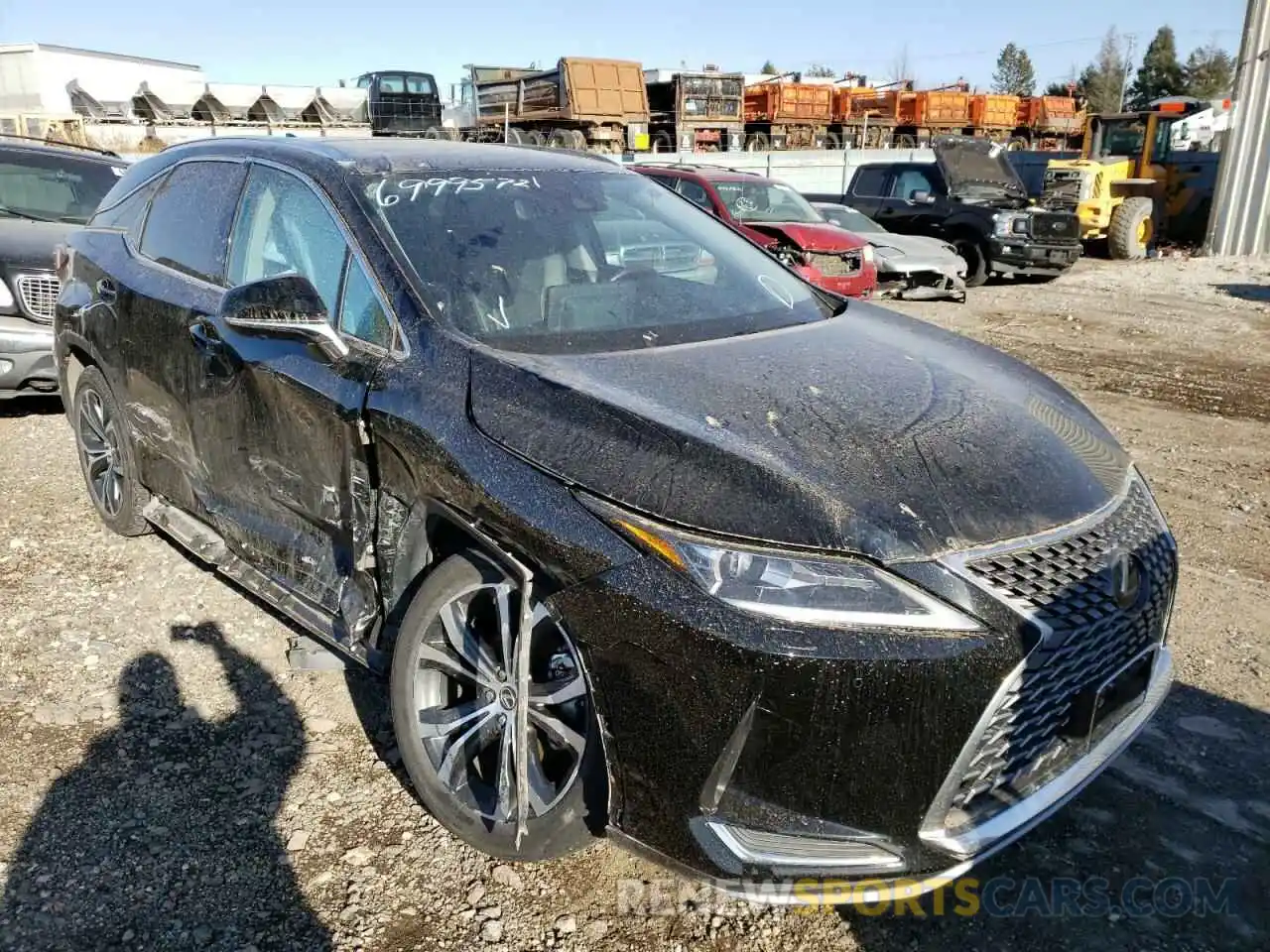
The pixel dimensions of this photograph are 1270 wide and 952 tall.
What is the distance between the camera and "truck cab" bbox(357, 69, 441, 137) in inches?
1123

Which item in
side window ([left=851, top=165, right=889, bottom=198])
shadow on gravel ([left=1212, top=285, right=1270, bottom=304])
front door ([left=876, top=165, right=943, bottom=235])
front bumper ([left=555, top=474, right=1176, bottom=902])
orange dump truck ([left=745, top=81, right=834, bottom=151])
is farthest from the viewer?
orange dump truck ([left=745, top=81, right=834, bottom=151])

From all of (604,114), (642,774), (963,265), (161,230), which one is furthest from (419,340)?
(604,114)

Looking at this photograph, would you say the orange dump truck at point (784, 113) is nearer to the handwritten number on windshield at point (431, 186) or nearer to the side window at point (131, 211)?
the side window at point (131, 211)

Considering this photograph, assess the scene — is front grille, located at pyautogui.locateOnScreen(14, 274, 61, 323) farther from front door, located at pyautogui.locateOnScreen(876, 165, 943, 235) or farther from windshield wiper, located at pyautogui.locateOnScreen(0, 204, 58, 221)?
front door, located at pyautogui.locateOnScreen(876, 165, 943, 235)

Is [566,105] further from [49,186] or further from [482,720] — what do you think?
[482,720]

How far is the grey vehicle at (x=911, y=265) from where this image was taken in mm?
12461

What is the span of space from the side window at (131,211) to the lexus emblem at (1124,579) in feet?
13.1

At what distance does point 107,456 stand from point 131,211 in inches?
45.1

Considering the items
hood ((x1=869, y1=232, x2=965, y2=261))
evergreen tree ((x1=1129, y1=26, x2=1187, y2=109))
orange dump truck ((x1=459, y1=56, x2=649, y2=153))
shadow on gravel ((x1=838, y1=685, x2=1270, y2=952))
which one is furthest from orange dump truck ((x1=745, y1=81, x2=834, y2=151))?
evergreen tree ((x1=1129, y1=26, x2=1187, y2=109))

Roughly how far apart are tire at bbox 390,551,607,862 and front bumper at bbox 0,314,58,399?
189 inches

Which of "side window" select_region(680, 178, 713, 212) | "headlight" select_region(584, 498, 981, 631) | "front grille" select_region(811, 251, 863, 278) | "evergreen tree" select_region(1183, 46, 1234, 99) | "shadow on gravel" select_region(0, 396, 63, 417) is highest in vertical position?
"evergreen tree" select_region(1183, 46, 1234, 99)

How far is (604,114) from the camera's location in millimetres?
28719

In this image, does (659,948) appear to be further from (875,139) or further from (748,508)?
(875,139)

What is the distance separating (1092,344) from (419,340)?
9.37 m
